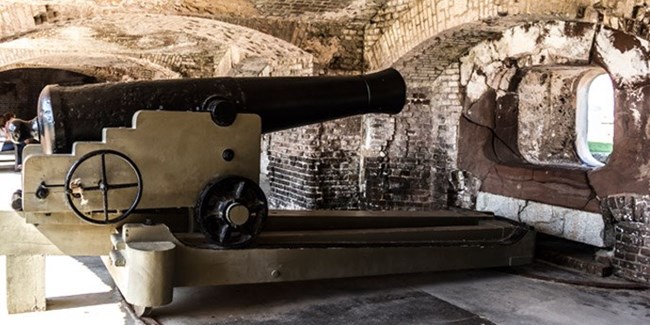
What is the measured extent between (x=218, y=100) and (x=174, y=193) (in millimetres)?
595

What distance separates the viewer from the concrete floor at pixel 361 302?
147 inches

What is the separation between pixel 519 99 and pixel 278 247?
360cm

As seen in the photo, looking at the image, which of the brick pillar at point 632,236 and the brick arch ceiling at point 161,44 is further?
the brick arch ceiling at point 161,44

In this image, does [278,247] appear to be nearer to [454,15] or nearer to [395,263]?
[395,263]

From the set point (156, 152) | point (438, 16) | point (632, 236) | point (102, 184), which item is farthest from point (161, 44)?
point (632, 236)

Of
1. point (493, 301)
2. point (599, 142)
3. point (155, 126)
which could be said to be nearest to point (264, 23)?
point (155, 126)

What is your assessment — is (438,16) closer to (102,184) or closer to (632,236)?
(632,236)

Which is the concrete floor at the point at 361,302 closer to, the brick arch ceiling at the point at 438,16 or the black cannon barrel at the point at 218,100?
the black cannon barrel at the point at 218,100

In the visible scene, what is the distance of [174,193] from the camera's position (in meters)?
3.68

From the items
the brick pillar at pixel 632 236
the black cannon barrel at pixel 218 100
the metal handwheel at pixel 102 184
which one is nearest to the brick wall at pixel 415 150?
the brick pillar at pixel 632 236

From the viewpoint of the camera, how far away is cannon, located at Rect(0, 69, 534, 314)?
11.3 feet

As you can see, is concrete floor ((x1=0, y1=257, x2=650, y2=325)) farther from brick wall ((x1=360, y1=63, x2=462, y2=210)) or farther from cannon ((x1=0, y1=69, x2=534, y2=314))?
brick wall ((x1=360, y1=63, x2=462, y2=210))

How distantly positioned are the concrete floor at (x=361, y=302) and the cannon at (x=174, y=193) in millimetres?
214

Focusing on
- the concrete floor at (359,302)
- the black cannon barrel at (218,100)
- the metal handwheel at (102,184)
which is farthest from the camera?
the concrete floor at (359,302)
